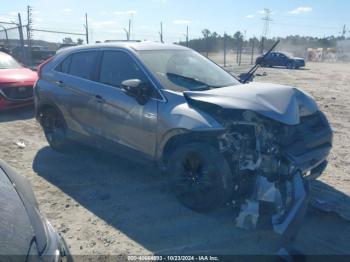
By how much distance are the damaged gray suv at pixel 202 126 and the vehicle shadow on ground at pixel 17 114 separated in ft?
13.2

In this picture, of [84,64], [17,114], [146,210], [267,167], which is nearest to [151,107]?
[146,210]

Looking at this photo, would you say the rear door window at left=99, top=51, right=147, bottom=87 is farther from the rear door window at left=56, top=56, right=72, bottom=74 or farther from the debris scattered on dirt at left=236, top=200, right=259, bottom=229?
the debris scattered on dirt at left=236, top=200, right=259, bottom=229

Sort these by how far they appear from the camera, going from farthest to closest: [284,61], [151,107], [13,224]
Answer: [284,61] < [151,107] < [13,224]

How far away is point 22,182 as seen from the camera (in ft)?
8.66

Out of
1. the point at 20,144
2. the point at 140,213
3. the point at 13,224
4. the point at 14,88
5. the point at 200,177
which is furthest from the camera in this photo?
the point at 14,88

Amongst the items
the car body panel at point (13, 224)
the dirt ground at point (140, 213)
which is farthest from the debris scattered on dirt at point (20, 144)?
the car body panel at point (13, 224)

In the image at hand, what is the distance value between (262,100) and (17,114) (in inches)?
285

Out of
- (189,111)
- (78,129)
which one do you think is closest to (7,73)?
(78,129)

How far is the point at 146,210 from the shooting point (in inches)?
157

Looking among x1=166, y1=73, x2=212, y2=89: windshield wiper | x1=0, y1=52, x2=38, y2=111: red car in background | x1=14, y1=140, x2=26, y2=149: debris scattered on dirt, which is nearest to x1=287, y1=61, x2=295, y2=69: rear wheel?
x1=0, y1=52, x2=38, y2=111: red car in background

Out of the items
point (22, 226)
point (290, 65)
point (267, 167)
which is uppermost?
point (22, 226)

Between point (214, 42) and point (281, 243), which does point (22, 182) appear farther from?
point (214, 42)

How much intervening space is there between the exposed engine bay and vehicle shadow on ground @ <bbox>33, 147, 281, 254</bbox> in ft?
0.77

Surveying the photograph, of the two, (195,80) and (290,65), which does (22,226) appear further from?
(290,65)
